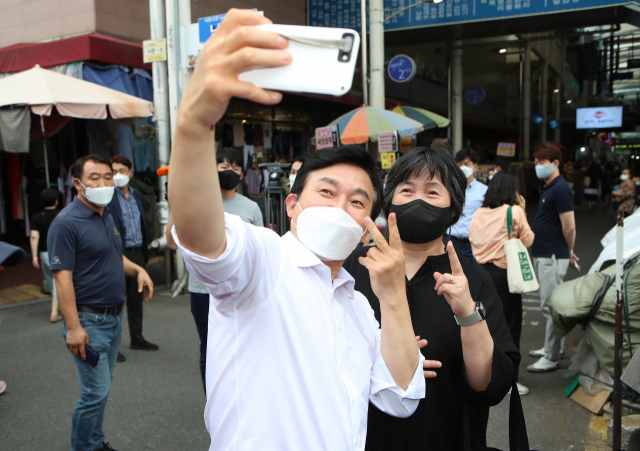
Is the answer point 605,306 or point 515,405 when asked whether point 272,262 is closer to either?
point 515,405

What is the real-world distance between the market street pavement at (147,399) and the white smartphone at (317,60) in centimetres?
331

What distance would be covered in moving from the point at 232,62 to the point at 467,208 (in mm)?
4887

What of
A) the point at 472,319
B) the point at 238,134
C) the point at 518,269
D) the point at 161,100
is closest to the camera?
the point at 472,319

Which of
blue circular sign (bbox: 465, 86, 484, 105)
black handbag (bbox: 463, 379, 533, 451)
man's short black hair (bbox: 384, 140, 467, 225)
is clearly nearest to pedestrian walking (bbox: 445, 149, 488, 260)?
man's short black hair (bbox: 384, 140, 467, 225)

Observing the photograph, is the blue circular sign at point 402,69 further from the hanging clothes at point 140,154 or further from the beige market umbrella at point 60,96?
the beige market umbrella at point 60,96

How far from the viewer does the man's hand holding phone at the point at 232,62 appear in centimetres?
82

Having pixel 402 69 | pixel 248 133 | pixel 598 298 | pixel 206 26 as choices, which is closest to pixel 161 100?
pixel 206 26

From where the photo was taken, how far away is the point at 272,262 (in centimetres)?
122

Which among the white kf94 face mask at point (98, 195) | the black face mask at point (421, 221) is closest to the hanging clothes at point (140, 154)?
the white kf94 face mask at point (98, 195)

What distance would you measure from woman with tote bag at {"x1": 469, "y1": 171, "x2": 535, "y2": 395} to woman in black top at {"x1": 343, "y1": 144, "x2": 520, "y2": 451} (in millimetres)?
2212

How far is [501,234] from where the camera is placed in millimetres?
4160

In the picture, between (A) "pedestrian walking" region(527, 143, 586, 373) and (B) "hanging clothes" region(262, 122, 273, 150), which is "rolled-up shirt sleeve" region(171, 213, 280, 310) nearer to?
(A) "pedestrian walking" region(527, 143, 586, 373)

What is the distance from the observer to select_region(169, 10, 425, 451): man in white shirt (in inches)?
35.0

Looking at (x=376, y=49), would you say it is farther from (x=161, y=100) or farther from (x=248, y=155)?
(x=161, y=100)
